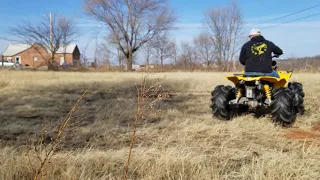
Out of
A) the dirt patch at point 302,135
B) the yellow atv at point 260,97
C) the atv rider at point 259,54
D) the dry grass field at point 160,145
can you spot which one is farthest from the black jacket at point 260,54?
A: the dirt patch at point 302,135

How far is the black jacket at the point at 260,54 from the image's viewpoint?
5578 millimetres

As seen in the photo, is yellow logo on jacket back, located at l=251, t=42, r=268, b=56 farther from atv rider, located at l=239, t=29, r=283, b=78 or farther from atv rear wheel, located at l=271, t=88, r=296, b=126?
atv rear wheel, located at l=271, t=88, r=296, b=126

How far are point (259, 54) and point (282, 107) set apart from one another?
1.04 m

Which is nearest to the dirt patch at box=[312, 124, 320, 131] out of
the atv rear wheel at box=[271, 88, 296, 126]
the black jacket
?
the atv rear wheel at box=[271, 88, 296, 126]

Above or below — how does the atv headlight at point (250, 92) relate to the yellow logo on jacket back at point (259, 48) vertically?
below

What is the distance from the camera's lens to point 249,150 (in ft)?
12.4

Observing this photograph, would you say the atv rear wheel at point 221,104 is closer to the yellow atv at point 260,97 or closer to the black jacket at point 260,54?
the yellow atv at point 260,97

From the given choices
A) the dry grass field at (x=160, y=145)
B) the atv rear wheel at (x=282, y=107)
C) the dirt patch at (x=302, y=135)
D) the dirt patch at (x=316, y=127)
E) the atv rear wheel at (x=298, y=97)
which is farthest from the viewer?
the atv rear wheel at (x=298, y=97)

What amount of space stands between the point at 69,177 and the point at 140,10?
121 feet

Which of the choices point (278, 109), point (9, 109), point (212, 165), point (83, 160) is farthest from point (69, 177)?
point (9, 109)

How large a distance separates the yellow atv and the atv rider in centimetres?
19

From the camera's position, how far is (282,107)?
520 centimetres

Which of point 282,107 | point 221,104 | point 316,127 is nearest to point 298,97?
point 316,127

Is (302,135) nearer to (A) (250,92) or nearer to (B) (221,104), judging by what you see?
(A) (250,92)
